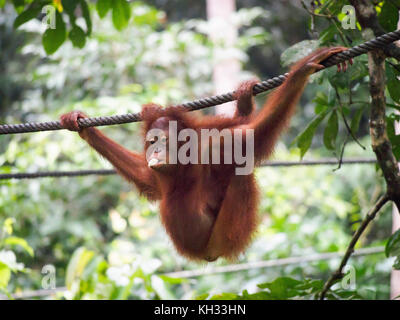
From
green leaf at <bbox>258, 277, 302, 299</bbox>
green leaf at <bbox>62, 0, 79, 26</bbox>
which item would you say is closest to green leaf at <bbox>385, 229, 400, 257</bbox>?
green leaf at <bbox>258, 277, 302, 299</bbox>

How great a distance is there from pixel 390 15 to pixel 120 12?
167 cm

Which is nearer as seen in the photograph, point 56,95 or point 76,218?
point 76,218

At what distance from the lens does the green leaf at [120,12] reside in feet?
10.6

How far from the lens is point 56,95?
7.37m

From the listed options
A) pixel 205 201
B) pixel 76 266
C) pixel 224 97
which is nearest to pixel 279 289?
pixel 205 201

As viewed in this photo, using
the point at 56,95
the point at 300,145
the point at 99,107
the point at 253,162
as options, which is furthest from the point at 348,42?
the point at 56,95

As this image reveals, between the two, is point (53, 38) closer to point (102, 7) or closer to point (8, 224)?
point (102, 7)

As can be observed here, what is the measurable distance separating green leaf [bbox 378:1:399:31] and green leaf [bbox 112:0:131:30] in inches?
63.2

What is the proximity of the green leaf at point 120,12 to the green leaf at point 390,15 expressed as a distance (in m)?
1.61

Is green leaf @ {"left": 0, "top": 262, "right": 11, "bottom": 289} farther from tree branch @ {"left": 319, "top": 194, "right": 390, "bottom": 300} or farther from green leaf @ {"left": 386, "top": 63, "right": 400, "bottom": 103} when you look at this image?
green leaf @ {"left": 386, "top": 63, "right": 400, "bottom": 103}

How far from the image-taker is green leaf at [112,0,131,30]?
127 inches

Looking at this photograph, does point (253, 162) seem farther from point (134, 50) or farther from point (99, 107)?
point (134, 50)

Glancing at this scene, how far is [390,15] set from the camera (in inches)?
96.3
